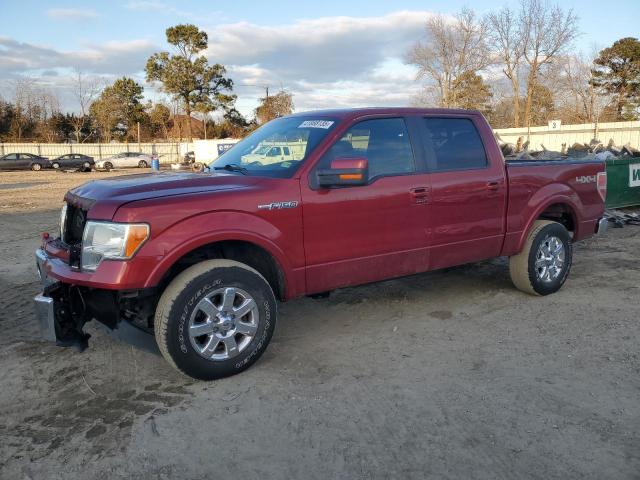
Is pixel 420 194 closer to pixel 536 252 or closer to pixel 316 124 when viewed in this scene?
pixel 316 124

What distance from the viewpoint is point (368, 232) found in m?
4.33

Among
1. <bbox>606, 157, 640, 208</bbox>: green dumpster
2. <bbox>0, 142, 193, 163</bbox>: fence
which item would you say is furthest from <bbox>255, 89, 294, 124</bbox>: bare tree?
<bbox>606, 157, 640, 208</bbox>: green dumpster

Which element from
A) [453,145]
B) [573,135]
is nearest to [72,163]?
[573,135]

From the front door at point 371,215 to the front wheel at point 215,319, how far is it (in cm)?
52

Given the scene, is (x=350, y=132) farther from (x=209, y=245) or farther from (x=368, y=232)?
(x=209, y=245)

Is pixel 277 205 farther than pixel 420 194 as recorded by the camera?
No

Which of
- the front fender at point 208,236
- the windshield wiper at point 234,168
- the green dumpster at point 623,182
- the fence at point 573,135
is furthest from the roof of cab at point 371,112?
the fence at point 573,135

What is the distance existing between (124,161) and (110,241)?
42106 mm

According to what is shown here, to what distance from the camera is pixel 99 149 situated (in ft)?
163

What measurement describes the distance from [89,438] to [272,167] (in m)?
2.30

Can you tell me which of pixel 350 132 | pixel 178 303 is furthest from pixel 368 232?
pixel 178 303

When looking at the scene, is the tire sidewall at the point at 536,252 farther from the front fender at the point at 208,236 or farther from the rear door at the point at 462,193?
the front fender at the point at 208,236

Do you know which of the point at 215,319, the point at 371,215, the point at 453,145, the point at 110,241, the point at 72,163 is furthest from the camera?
the point at 72,163

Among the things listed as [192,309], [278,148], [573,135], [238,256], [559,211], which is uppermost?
[573,135]
